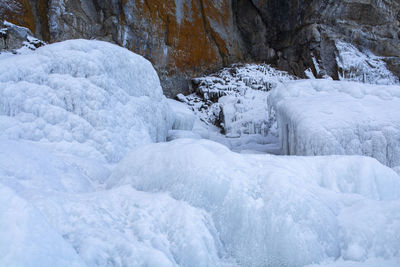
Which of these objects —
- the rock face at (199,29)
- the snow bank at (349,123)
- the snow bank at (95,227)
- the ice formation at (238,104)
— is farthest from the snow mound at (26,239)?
the rock face at (199,29)

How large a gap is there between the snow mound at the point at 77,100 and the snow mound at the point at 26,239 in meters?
3.34

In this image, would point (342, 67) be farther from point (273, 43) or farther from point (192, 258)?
point (192, 258)

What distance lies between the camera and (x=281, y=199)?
105 inches

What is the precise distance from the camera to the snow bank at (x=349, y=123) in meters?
5.86

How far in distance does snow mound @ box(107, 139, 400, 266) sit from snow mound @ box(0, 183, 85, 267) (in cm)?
129

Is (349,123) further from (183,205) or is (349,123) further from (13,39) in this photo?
(13,39)

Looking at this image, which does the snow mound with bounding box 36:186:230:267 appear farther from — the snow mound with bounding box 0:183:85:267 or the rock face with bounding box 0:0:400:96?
the rock face with bounding box 0:0:400:96

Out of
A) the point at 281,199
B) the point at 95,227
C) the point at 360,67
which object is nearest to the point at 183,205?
the point at 95,227

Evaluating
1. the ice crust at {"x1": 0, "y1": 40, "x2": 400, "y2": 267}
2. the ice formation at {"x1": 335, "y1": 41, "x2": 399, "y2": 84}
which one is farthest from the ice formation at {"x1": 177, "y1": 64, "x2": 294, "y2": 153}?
the ice crust at {"x1": 0, "y1": 40, "x2": 400, "y2": 267}

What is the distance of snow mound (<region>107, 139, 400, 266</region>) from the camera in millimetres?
2482

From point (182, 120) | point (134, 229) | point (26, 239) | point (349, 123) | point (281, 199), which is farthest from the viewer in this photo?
point (182, 120)

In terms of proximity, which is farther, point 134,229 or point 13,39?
point 13,39

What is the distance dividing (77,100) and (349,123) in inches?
208

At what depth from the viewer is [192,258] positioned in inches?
91.8
